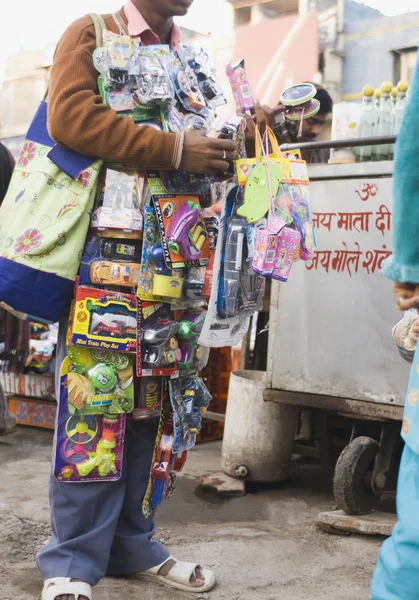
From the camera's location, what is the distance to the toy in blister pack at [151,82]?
202 cm

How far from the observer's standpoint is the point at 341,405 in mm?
Answer: 3270

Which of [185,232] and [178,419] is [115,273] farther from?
[178,419]

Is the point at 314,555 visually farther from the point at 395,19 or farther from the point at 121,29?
the point at 395,19

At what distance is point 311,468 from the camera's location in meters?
4.32

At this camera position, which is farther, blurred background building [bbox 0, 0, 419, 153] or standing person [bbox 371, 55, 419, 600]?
blurred background building [bbox 0, 0, 419, 153]

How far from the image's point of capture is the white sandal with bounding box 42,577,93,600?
2.04 metres

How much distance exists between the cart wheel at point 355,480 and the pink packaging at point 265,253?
1417 millimetres

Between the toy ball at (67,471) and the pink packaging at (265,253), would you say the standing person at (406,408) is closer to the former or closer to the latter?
the pink packaging at (265,253)

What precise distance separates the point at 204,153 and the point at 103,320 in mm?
541

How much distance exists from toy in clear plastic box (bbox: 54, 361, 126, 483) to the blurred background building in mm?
9312

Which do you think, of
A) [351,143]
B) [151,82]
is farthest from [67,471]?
[351,143]

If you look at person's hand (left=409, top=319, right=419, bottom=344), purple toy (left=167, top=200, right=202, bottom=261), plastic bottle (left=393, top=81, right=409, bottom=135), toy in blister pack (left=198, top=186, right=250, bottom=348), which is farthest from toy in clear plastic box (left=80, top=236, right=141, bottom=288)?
plastic bottle (left=393, top=81, right=409, bottom=135)

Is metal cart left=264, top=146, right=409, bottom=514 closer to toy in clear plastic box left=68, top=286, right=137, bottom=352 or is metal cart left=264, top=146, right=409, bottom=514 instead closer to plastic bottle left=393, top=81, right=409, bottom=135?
plastic bottle left=393, top=81, right=409, bottom=135

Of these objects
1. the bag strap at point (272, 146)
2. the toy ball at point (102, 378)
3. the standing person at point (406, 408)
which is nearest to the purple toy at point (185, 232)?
the bag strap at point (272, 146)
